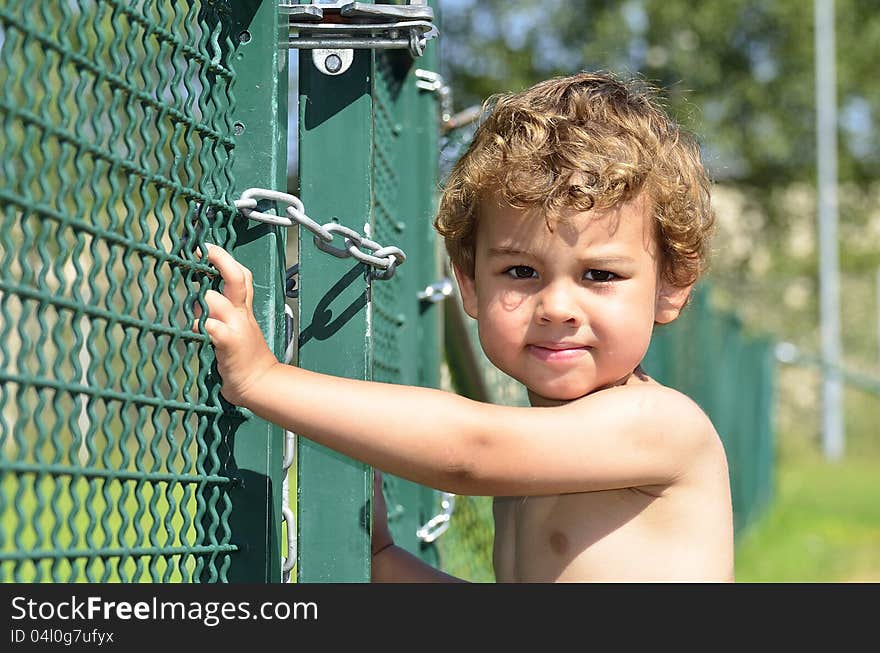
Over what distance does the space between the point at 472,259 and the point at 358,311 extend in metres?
0.38

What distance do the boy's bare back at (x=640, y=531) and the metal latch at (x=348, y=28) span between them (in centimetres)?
73

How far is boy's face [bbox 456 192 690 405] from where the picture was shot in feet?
7.58

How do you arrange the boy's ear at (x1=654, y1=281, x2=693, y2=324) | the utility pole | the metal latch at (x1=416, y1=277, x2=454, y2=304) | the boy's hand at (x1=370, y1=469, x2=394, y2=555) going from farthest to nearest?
the utility pole, the metal latch at (x1=416, y1=277, x2=454, y2=304), the boy's hand at (x1=370, y1=469, x2=394, y2=555), the boy's ear at (x1=654, y1=281, x2=693, y2=324)

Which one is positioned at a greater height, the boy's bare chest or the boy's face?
the boy's face

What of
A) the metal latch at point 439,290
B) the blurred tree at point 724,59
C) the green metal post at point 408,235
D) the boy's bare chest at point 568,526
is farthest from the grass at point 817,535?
the blurred tree at point 724,59

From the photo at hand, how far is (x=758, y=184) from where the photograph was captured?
1087 inches

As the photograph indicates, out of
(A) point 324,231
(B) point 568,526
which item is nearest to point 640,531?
(B) point 568,526

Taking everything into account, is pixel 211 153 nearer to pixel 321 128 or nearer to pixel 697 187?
pixel 321 128

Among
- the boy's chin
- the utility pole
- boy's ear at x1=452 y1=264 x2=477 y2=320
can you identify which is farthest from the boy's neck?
the utility pole

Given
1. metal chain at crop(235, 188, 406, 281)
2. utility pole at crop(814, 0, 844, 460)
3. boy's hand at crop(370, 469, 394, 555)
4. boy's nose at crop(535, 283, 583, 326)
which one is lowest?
boy's hand at crop(370, 469, 394, 555)

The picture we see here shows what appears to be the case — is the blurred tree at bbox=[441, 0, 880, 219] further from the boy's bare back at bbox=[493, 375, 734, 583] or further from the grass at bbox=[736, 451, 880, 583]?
the boy's bare back at bbox=[493, 375, 734, 583]

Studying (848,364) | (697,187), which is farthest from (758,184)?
(697,187)

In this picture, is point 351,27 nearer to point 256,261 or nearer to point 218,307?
point 256,261

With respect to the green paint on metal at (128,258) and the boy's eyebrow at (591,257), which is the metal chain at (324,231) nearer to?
the green paint on metal at (128,258)
